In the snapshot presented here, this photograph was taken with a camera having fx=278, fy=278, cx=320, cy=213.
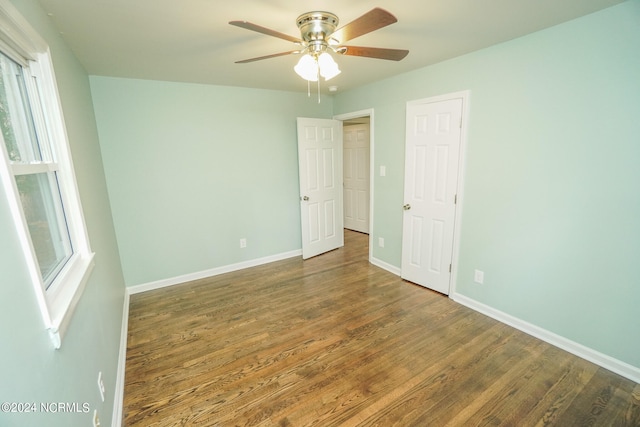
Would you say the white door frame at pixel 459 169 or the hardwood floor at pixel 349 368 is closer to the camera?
the hardwood floor at pixel 349 368

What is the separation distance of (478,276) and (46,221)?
10.6 feet

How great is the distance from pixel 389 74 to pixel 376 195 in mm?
1466

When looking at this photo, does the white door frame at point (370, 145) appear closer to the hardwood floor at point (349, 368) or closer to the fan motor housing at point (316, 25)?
the hardwood floor at point (349, 368)

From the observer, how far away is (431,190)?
9.89 ft

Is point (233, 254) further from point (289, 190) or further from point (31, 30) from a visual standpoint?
point (31, 30)

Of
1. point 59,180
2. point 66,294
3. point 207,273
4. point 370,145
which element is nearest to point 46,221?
point 59,180

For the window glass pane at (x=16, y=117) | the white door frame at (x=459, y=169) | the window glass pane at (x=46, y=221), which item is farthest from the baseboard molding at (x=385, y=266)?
the window glass pane at (x=16, y=117)

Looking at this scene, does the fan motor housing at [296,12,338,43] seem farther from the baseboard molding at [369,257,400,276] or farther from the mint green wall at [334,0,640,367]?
the baseboard molding at [369,257,400,276]

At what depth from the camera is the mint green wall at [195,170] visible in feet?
9.89

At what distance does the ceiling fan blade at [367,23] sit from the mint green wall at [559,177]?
61.6 inches

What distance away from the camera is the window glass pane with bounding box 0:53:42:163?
1143 millimetres

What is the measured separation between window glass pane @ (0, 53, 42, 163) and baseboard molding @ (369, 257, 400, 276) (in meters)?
3.40

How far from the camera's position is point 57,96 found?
1525mm

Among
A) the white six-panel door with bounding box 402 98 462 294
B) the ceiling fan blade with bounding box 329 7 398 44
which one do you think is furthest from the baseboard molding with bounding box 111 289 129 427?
the white six-panel door with bounding box 402 98 462 294
